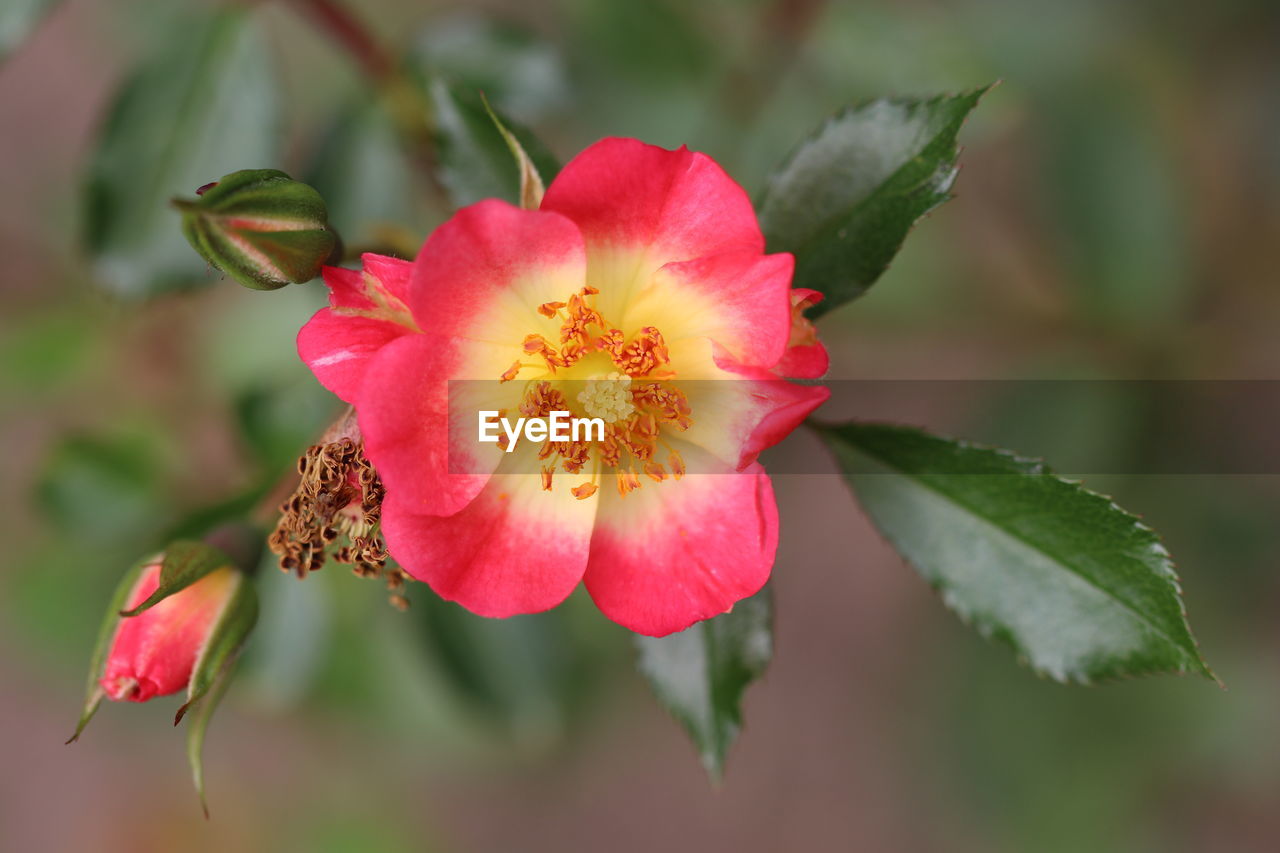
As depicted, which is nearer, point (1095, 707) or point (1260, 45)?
point (1260, 45)

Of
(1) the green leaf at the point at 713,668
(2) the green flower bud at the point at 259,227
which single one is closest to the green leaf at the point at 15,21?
(2) the green flower bud at the point at 259,227

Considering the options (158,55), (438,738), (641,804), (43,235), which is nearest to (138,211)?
(158,55)

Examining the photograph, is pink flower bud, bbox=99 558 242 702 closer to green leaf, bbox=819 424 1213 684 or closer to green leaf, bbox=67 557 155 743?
green leaf, bbox=67 557 155 743

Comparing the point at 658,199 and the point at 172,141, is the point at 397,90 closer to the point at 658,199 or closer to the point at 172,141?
the point at 172,141

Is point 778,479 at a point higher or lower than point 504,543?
higher

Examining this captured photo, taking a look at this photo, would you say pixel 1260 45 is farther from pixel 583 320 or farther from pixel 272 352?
pixel 272 352

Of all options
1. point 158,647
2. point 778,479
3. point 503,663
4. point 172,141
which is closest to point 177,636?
point 158,647

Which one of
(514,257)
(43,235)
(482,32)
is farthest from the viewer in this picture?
(43,235)
